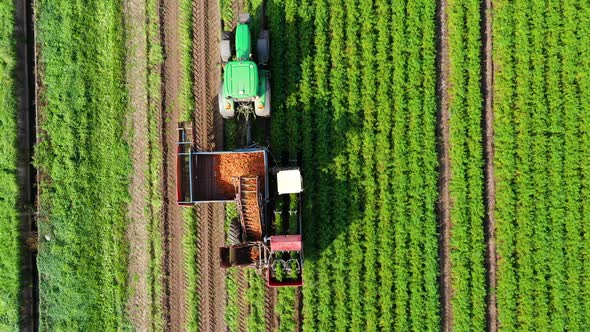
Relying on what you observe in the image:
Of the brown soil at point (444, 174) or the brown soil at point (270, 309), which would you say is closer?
the brown soil at point (444, 174)

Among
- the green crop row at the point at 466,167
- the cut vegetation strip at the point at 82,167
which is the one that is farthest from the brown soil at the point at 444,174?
the cut vegetation strip at the point at 82,167

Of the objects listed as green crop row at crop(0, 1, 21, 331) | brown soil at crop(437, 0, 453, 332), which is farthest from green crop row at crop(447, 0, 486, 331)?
green crop row at crop(0, 1, 21, 331)

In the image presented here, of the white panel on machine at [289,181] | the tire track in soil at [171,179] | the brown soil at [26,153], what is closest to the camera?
the white panel on machine at [289,181]

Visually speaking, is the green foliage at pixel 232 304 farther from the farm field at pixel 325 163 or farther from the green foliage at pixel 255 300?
the green foliage at pixel 255 300

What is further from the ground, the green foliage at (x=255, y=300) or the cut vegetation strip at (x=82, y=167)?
the cut vegetation strip at (x=82, y=167)

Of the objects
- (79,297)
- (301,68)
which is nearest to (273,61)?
(301,68)

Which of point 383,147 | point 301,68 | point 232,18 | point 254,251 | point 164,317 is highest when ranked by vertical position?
point 232,18

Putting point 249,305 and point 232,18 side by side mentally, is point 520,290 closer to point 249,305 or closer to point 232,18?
point 249,305
